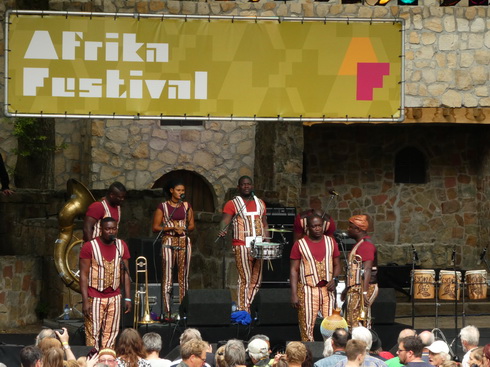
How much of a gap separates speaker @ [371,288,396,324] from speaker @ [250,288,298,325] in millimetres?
935

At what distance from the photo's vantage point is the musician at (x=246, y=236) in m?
16.3

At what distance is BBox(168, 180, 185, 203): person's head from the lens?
16.6 meters

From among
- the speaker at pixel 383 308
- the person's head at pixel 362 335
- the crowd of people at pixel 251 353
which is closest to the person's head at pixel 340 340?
the crowd of people at pixel 251 353

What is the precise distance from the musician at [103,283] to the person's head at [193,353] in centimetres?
370

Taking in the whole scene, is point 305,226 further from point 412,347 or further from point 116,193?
point 412,347

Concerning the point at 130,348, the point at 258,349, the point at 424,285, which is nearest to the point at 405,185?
the point at 424,285

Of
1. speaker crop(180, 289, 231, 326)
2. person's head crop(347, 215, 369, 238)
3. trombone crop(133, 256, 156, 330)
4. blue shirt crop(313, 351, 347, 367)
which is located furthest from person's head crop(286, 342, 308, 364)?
trombone crop(133, 256, 156, 330)

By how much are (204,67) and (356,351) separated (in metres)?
5.77

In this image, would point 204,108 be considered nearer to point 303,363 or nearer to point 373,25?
point 373,25

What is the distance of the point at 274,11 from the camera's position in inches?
853

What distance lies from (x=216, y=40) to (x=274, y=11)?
6156mm

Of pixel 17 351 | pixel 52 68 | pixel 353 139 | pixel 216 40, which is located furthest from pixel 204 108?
pixel 353 139

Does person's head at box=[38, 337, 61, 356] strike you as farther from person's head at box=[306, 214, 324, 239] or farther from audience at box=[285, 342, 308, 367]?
person's head at box=[306, 214, 324, 239]

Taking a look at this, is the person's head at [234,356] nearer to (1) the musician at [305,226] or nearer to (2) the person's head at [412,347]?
(2) the person's head at [412,347]
